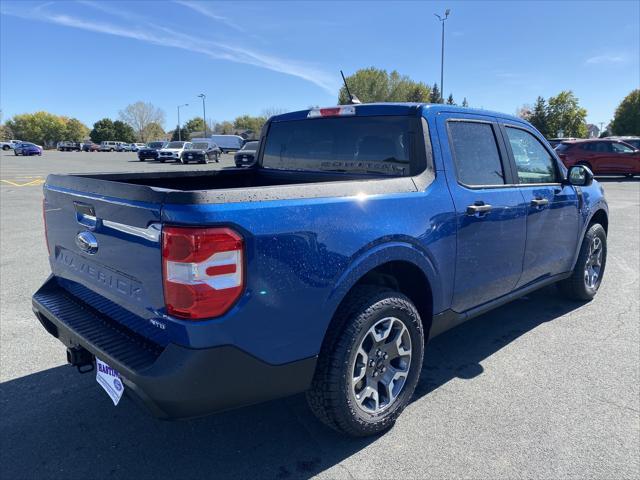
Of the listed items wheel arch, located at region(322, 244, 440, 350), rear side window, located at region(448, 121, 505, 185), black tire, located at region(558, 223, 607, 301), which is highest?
rear side window, located at region(448, 121, 505, 185)

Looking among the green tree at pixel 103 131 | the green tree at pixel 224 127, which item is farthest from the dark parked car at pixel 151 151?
the green tree at pixel 224 127

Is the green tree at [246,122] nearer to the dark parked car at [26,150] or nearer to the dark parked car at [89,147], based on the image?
the dark parked car at [89,147]

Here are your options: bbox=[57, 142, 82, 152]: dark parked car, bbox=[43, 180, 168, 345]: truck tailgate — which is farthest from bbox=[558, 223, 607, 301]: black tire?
bbox=[57, 142, 82, 152]: dark parked car

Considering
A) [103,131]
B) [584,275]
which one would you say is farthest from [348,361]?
[103,131]

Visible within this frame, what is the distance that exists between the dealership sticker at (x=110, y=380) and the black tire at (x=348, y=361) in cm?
91

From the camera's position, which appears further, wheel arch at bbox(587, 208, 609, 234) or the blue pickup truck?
wheel arch at bbox(587, 208, 609, 234)

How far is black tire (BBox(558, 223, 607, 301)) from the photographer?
15.5 ft

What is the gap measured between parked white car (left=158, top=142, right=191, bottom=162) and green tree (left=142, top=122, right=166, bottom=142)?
9484cm

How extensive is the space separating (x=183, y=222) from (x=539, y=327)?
3.60 meters

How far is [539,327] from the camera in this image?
14.2ft

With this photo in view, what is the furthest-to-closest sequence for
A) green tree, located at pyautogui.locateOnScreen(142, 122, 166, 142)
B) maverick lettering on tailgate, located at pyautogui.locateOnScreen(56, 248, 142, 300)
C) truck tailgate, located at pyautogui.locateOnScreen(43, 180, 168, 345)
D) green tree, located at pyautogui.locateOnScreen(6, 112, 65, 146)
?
green tree, located at pyautogui.locateOnScreen(142, 122, 166, 142) → green tree, located at pyautogui.locateOnScreen(6, 112, 65, 146) → maverick lettering on tailgate, located at pyautogui.locateOnScreen(56, 248, 142, 300) → truck tailgate, located at pyautogui.locateOnScreen(43, 180, 168, 345)

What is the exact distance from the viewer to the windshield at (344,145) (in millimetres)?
3121

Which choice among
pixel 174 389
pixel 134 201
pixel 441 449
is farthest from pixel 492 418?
pixel 134 201

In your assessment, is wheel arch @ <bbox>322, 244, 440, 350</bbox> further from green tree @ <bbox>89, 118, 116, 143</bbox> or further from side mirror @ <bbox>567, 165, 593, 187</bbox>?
green tree @ <bbox>89, 118, 116, 143</bbox>
